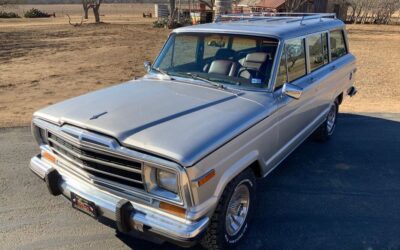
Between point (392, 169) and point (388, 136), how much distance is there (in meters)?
1.38

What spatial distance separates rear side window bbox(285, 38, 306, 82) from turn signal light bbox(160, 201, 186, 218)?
2.17 meters

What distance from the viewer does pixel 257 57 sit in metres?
3.92

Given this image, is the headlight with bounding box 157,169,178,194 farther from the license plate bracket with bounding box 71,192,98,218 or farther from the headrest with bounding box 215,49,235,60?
the headrest with bounding box 215,49,235,60

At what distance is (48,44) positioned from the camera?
19000mm

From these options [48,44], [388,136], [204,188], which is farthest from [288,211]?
[48,44]

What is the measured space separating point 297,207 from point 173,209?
6.31 feet

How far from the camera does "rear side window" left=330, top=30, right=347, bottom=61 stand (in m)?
5.65

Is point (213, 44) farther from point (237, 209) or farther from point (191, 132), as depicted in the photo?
point (237, 209)

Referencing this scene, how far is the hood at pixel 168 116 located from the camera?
8.75 ft

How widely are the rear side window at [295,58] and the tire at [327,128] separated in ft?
4.93

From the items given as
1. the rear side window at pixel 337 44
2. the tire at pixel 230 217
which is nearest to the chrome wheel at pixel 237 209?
the tire at pixel 230 217

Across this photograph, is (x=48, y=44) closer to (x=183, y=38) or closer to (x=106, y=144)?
(x=183, y=38)

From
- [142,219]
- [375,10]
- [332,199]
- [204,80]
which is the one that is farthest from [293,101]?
[375,10]

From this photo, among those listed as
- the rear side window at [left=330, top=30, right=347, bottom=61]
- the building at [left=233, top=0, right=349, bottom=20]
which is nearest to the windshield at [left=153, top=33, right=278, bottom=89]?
the rear side window at [left=330, top=30, right=347, bottom=61]
